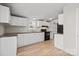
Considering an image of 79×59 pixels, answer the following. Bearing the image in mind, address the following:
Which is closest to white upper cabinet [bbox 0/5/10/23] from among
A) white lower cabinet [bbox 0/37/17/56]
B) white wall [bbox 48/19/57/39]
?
white lower cabinet [bbox 0/37/17/56]

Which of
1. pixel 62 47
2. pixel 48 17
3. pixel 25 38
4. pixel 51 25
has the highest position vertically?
pixel 48 17

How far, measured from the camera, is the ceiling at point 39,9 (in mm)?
2977

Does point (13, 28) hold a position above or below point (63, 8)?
below

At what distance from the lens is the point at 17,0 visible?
1.11 metres

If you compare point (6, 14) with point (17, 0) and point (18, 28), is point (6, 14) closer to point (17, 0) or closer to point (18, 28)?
→ point (18, 28)

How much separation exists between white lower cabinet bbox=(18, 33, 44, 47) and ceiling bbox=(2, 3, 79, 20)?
1026 mm

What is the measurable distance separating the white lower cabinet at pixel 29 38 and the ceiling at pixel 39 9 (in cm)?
103

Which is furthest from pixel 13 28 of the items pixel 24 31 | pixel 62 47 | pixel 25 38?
pixel 62 47

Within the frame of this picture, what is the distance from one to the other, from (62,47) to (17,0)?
108 inches

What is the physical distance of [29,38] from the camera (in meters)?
4.25

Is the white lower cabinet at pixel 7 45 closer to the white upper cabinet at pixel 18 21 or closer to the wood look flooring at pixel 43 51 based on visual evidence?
the wood look flooring at pixel 43 51

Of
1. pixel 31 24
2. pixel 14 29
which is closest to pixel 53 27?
pixel 31 24

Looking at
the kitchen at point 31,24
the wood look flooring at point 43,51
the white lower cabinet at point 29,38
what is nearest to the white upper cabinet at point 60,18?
the kitchen at point 31,24

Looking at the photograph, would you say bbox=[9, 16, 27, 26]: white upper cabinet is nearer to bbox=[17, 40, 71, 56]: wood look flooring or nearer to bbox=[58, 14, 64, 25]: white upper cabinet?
bbox=[17, 40, 71, 56]: wood look flooring
